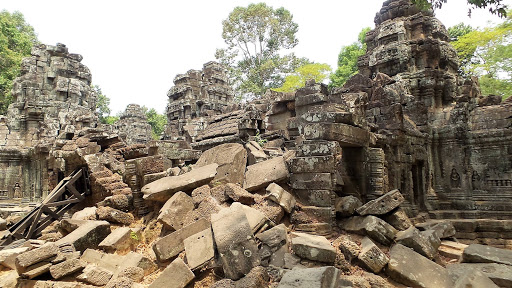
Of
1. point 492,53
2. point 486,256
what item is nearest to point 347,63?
point 492,53

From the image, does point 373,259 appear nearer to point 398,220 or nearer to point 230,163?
point 398,220

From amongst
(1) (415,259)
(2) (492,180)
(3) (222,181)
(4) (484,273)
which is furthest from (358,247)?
(2) (492,180)

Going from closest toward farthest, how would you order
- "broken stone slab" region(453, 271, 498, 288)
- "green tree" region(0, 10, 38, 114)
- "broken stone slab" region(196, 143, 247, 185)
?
"broken stone slab" region(453, 271, 498, 288), "broken stone slab" region(196, 143, 247, 185), "green tree" region(0, 10, 38, 114)

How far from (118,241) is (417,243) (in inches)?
164

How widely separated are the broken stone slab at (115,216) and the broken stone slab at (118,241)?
1.84ft

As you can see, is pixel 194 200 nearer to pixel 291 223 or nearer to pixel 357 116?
pixel 291 223

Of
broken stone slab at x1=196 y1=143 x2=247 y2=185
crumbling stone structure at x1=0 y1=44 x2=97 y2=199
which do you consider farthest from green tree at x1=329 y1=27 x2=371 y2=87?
broken stone slab at x1=196 y1=143 x2=247 y2=185

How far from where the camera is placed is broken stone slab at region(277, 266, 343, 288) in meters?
2.98

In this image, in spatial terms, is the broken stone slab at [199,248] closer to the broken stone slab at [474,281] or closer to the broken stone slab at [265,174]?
the broken stone slab at [265,174]

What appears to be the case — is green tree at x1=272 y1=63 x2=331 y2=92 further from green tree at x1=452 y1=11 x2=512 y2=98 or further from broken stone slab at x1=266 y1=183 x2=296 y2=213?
broken stone slab at x1=266 y1=183 x2=296 y2=213

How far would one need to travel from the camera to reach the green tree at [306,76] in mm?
28172

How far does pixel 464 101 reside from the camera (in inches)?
400

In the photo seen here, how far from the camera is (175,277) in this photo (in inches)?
144

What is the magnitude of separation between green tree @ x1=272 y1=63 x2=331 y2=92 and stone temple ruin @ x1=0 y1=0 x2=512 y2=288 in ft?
49.0
